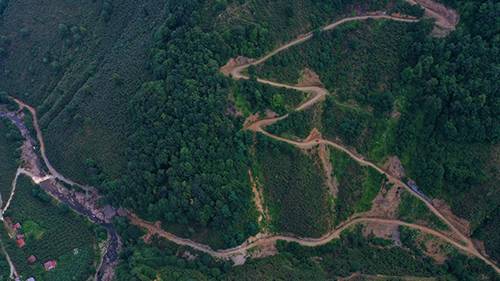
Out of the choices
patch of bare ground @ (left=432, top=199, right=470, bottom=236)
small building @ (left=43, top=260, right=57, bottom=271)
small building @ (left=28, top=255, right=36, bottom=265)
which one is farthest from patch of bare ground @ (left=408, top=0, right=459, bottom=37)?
small building @ (left=28, top=255, right=36, bottom=265)

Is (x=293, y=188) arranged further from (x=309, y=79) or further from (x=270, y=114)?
(x=309, y=79)

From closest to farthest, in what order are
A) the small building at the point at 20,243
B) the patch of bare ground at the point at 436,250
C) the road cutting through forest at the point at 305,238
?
the patch of bare ground at the point at 436,250, the road cutting through forest at the point at 305,238, the small building at the point at 20,243

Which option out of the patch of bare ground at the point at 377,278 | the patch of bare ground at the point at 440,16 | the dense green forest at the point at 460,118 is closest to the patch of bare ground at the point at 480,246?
the dense green forest at the point at 460,118

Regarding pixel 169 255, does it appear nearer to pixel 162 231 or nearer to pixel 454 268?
pixel 162 231

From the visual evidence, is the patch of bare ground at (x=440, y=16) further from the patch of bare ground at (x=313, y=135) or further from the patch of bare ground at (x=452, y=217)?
the patch of bare ground at (x=452, y=217)

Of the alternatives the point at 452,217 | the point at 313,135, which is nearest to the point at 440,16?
the point at 313,135

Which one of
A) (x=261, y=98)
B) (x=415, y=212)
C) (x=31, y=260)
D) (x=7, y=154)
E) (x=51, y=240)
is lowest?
(x=31, y=260)
